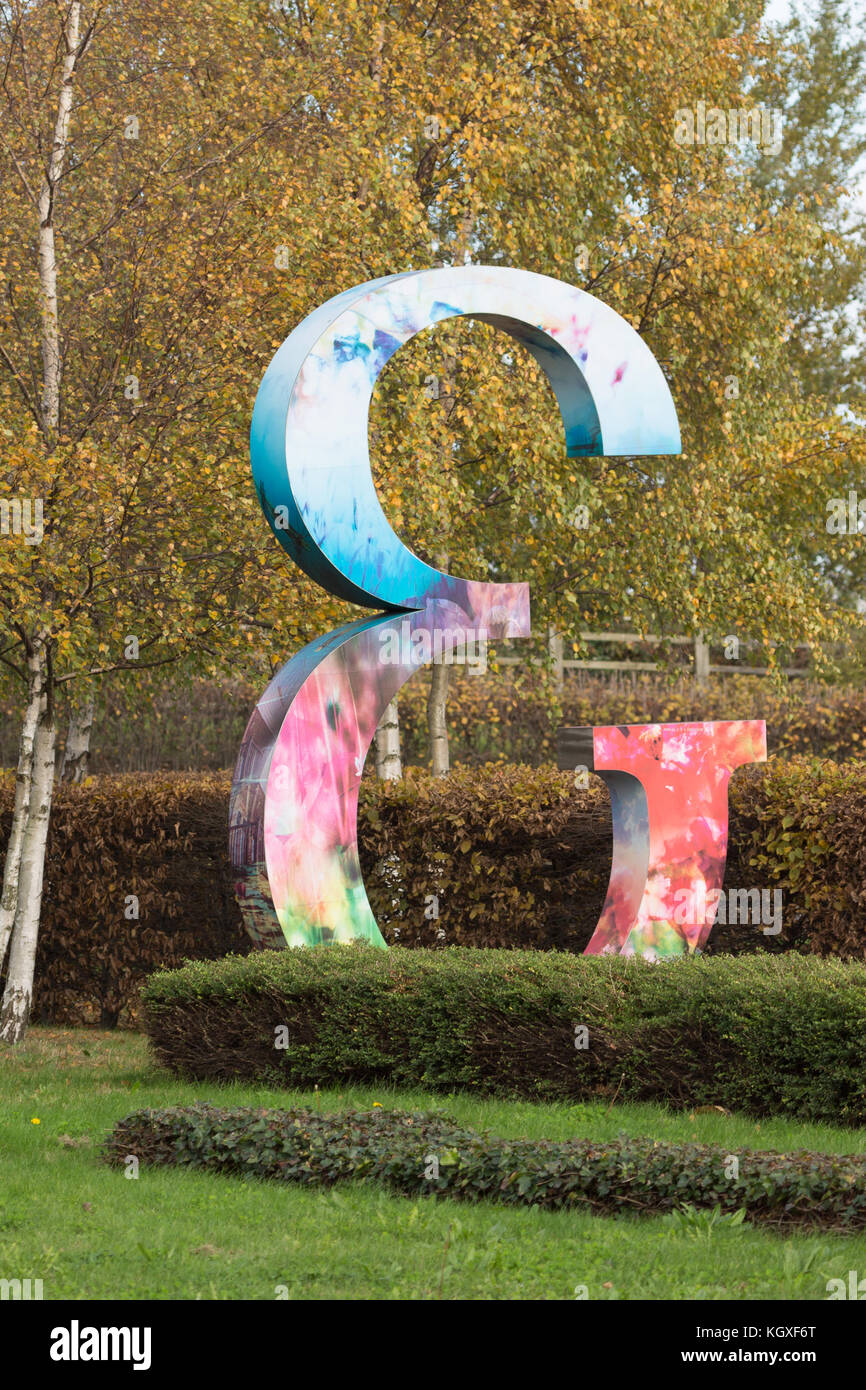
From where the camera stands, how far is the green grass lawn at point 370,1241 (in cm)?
430

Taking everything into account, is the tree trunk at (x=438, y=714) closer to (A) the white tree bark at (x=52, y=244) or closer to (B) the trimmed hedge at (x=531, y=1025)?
(A) the white tree bark at (x=52, y=244)

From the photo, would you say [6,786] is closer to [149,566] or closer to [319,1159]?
[149,566]

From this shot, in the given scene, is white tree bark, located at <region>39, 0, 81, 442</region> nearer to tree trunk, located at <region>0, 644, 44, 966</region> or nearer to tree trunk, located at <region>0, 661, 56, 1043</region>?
tree trunk, located at <region>0, 644, 44, 966</region>

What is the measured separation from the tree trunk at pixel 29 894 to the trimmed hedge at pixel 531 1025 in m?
1.90

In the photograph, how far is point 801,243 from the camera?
1508 centimetres

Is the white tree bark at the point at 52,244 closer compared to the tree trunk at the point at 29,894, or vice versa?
the tree trunk at the point at 29,894

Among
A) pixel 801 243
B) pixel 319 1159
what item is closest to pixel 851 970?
pixel 319 1159

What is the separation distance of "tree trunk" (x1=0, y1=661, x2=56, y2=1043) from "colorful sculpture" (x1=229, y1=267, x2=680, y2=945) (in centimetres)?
208

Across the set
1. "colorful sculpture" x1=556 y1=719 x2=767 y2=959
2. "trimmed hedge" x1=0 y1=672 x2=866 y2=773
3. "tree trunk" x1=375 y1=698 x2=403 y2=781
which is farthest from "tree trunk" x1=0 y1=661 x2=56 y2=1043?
"trimmed hedge" x1=0 y1=672 x2=866 y2=773

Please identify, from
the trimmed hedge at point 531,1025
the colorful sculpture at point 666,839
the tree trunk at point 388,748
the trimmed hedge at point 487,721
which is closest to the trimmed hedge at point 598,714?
the trimmed hedge at point 487,721

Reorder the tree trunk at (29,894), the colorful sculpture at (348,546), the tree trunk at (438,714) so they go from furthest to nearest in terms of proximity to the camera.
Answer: the tree trunk at (438,714), the tree trunk at (29,894), the colorful sculpture at (348,546)
